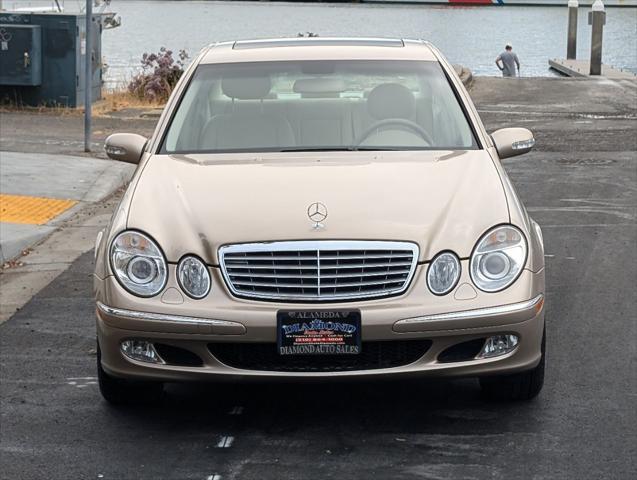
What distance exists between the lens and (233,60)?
23.9ft

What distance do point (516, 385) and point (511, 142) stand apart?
4.56ft

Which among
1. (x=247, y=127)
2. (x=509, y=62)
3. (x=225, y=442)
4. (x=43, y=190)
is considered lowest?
(x=509, y=62)

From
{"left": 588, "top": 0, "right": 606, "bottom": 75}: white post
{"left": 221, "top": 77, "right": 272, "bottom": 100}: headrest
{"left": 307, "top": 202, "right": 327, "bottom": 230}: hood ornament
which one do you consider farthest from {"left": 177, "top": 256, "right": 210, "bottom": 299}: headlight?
{"left": 588, "top": 0, "right": 606, "bottom": 75}: white post

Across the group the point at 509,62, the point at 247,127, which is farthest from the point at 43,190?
the point at 509,62

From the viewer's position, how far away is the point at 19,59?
2045cm

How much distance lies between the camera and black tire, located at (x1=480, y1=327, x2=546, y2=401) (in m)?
5.99

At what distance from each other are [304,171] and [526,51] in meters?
65.3

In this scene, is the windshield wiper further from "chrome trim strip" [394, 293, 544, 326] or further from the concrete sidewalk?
the concrete sidewalk

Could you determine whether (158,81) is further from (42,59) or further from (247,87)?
(247,87)

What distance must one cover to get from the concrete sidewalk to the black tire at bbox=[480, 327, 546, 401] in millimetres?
4848

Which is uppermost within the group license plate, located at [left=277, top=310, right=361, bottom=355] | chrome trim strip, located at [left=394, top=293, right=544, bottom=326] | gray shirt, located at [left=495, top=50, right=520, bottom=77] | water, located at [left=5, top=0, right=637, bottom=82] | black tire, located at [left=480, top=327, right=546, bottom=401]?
chrome trim strip, located at [left=394, top=293, right=544, bottom=326]

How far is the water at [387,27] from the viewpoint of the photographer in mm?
67100

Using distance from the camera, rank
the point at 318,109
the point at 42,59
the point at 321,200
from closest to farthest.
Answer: the point at 321,200, the point at 318,109, the point at 42,59

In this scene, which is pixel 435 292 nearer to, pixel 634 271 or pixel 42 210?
pixel 634 271
